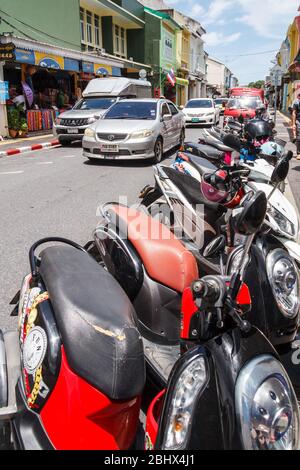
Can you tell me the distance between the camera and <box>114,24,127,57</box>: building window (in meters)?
31.8

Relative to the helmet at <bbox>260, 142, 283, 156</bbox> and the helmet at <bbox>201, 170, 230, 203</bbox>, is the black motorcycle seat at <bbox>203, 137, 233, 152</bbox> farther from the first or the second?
the helmet at <bbox>201, 170, 230, 203</bbox>

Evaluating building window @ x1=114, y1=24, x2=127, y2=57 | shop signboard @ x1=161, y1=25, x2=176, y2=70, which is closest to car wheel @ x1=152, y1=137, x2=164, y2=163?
building window @ x1=114, y1=24, x2=127, y2=57

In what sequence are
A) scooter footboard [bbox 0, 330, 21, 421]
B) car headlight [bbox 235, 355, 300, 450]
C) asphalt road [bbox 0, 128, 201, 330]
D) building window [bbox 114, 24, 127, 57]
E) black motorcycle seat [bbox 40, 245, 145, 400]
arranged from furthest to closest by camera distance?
building window [bbox 114, 24, 127, 57], asphalt road [bbox 0, 128, 201, 330], scooter footboard [bbox 0, 330, 21, 421], black motorcycle seat [bbox 40, 245, 145, 400], car headlight [bbox 235, 355, 300, 450]

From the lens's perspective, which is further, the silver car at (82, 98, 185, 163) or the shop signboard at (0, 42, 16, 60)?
the shop signboard at (0, 42, 16, 60)

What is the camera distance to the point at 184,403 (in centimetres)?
151

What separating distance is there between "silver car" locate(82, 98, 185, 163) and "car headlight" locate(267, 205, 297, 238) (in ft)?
23.5

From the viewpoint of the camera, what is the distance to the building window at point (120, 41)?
31.8 metres

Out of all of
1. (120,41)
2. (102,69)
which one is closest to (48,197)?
(102,69)

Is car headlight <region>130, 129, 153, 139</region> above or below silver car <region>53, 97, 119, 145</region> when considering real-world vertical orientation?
below

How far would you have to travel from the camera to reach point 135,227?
8.69ft

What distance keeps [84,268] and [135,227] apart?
27.5 inches

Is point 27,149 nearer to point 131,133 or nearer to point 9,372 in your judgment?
point 131,133

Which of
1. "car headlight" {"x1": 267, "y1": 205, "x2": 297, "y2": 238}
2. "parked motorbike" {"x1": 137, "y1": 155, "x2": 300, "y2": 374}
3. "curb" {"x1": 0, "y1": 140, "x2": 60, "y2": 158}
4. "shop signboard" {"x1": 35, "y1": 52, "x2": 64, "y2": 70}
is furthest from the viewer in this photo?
"shop signboard" {"x1": 35, "y1": 52, "x2": 64, "y2": 70}
